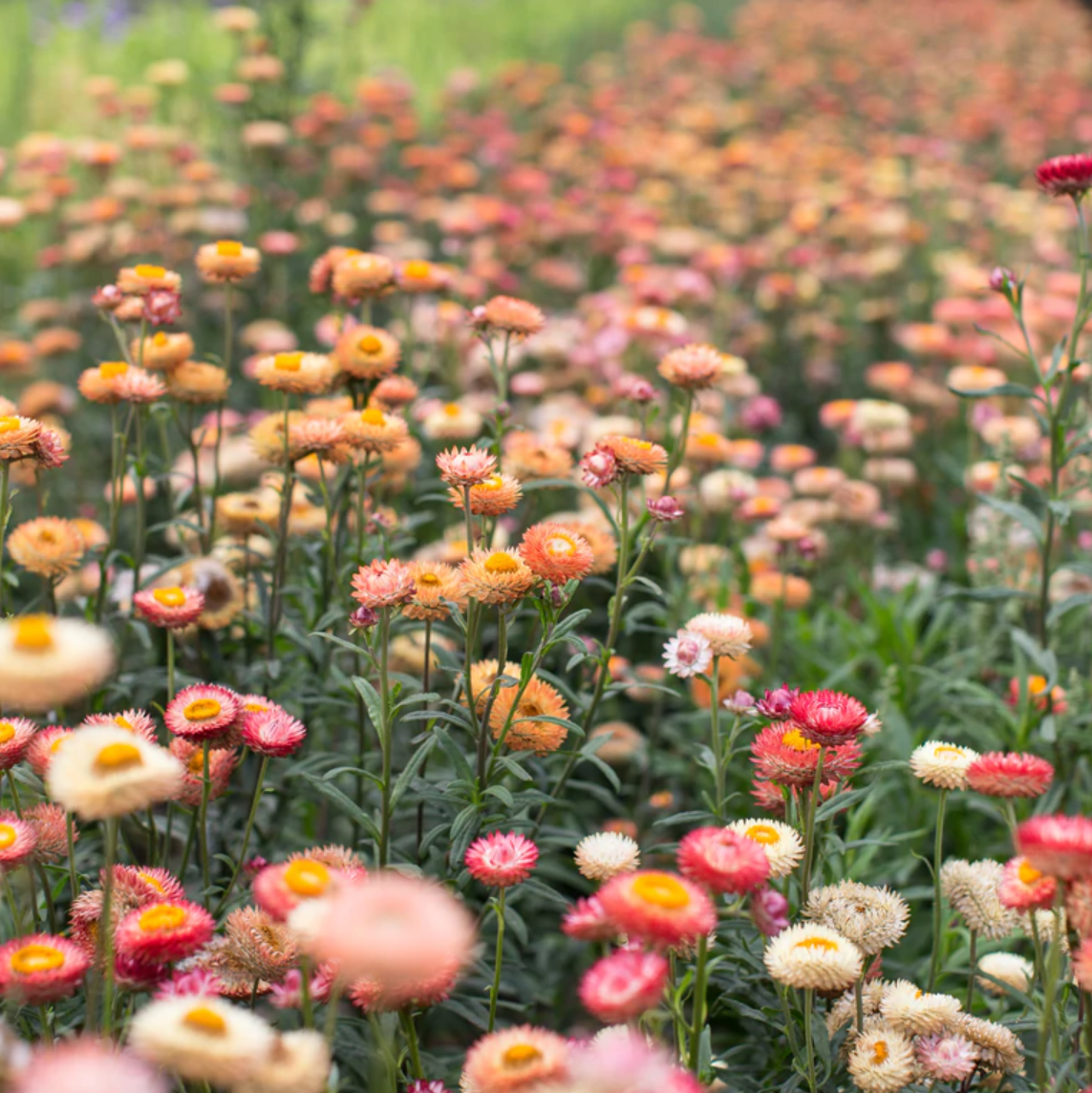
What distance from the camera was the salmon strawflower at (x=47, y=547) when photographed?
7.50ft

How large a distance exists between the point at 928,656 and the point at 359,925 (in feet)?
9.55

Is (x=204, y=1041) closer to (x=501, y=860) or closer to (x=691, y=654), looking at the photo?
(x=501, y=860)

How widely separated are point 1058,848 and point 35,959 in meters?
1.15

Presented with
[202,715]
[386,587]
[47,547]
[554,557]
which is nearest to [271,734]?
[202,715]

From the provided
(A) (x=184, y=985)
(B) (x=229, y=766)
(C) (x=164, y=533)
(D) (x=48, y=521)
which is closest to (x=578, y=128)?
(C) (x=164, y=533)

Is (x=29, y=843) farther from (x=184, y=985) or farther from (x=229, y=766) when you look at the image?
(x=229, y=766)

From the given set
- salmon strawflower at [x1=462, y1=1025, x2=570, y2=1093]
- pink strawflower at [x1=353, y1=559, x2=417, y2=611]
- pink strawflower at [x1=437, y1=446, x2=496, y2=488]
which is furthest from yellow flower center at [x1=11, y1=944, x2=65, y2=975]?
pink strawflower at [x1=437, y1=446, x2=496, y2=488]

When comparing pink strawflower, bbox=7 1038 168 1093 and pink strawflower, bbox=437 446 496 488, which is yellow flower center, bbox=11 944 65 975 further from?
pink strawflower, bbox=437 446 496 488

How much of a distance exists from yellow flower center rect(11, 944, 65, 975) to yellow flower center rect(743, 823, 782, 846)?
95 cm

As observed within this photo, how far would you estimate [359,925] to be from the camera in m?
0.99

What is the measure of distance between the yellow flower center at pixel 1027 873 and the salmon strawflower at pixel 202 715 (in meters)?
1.08

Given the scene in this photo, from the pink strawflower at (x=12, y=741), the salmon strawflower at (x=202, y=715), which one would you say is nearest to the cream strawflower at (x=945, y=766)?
the salmon strawflower at (x=202, y=715)

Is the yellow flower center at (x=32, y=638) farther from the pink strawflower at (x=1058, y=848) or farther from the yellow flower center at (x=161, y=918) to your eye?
the pink strawflower at (x=1058, y=848)

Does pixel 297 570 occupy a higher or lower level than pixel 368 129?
lower
